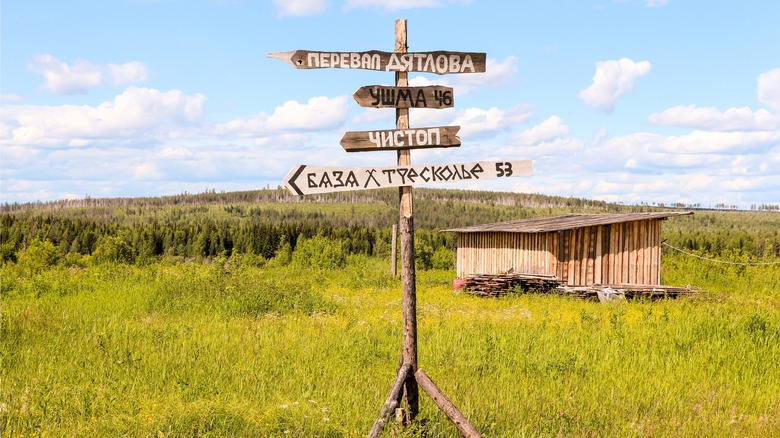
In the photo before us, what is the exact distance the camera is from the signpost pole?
20.6 feet

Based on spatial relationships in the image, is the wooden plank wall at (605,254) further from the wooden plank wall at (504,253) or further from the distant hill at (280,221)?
the distant hill at (280,221)

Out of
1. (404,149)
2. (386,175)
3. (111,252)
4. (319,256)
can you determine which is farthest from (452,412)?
(111,252)

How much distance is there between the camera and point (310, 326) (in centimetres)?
1306

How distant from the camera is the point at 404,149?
6.39 metres

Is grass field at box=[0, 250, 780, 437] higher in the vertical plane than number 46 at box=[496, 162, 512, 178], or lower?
lower

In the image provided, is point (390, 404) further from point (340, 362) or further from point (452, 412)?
point (340, 362)

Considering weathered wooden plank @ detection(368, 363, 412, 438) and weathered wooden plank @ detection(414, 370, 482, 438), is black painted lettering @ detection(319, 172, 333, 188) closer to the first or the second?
weathered wooden plank @ detection(368, 363, 412, 438)

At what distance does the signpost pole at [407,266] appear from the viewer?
20.6 ft

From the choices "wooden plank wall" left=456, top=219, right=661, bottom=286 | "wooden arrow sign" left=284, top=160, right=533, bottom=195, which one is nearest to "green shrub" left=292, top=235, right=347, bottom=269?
"wooden plank wall" left=456, top=219, right=661, bottom=286

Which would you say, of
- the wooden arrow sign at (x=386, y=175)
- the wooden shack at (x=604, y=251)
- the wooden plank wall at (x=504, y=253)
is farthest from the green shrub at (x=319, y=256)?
the wooden arrow sign at (x=386, y=175)

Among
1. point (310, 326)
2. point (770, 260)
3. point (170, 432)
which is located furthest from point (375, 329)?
point (770, 260)

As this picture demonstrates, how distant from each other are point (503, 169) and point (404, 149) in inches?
40.8

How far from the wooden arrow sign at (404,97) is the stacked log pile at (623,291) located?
16.2 meters

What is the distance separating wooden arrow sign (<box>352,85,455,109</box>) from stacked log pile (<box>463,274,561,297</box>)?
1734cm
